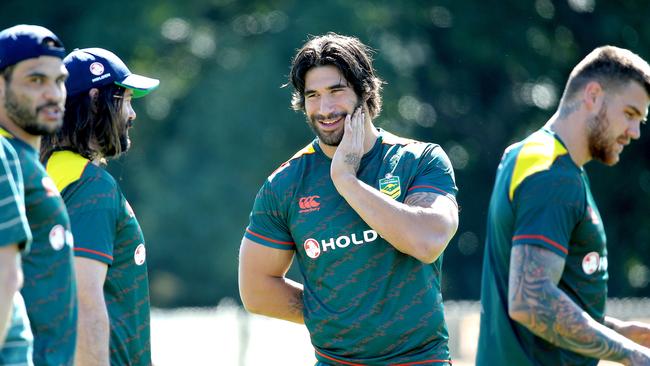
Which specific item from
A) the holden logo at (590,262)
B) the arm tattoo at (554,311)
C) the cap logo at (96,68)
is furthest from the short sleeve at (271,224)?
the holden logo at (590,262)

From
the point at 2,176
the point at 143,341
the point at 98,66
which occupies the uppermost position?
the point at 98,66

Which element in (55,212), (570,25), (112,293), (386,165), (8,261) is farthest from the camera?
(570,25)

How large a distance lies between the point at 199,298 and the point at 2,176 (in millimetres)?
23266

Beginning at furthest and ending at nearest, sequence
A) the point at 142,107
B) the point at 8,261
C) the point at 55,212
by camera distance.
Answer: the point at 142,107, the point at 55,212, the point at 8,261

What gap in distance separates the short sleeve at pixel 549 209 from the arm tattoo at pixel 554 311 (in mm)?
49

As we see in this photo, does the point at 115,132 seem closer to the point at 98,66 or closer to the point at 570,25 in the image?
the point at 98,66

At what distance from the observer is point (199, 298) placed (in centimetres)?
2680

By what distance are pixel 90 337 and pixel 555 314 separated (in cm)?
188

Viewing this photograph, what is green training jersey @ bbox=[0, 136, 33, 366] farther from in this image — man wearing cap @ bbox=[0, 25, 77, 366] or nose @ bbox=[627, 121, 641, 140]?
nose @ bbox=[627, 121, 641, 140]

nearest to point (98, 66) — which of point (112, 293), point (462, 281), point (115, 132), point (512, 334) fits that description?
point (115, 132)

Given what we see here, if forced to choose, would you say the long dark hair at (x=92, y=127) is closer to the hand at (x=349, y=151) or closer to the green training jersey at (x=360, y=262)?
the green training jersey at (x=360, y=262)

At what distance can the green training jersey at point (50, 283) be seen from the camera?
420cm

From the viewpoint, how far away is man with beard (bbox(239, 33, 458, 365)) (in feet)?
17.1

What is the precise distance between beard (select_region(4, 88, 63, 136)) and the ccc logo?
1.58 m
